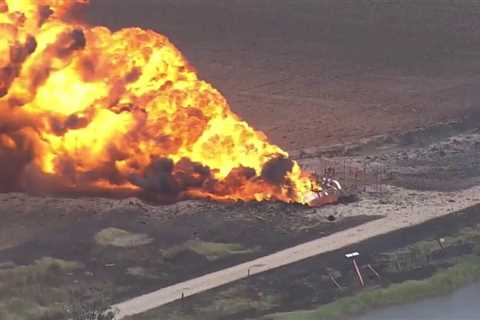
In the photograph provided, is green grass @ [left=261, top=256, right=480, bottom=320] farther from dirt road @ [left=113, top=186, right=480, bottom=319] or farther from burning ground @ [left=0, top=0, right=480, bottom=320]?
dirt road @ [left=113, top=186, right=480, bottom=319]

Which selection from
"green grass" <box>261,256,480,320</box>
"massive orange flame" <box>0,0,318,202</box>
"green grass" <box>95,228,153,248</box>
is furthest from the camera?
"massive orange flame" <box>0,0,318,202</box>

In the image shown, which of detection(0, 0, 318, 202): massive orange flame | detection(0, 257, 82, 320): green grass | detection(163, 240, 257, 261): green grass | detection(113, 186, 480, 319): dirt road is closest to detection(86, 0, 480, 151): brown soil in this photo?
detection(0, 0, 318, 202): massive orange flame

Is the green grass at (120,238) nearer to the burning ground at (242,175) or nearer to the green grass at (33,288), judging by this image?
the burning ground at (242,175)

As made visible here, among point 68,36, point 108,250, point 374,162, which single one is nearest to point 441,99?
point 374,162

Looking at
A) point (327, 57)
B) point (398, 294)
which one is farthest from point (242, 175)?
point (327, 57)

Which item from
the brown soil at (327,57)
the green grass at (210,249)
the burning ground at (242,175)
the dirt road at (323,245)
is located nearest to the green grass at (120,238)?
the burning ground at (242,175)
